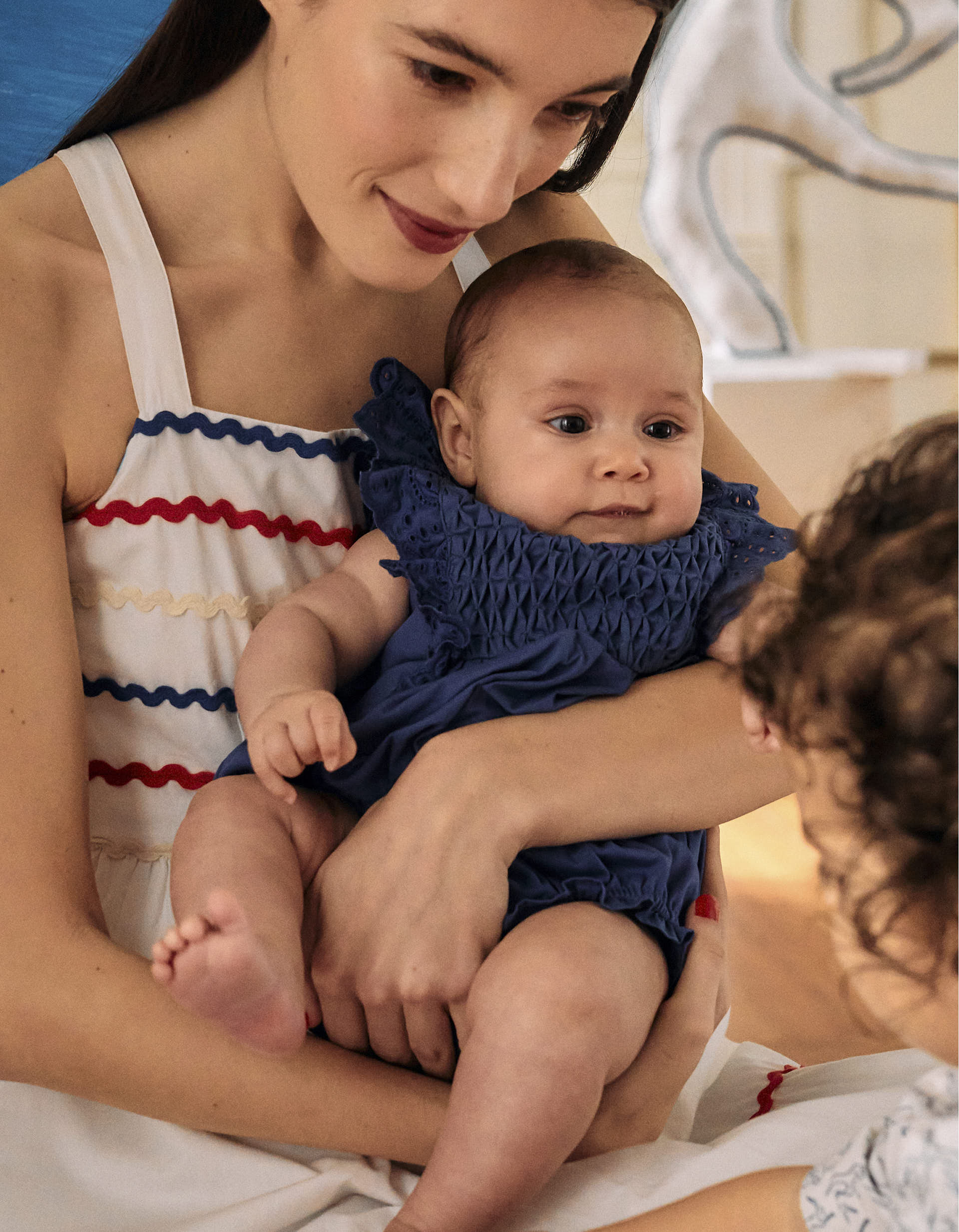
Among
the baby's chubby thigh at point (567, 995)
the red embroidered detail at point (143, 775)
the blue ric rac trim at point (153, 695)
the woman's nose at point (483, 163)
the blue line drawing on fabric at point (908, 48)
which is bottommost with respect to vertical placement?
the baby's chubby thigh at point (567, 995)

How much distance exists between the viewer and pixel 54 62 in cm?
108

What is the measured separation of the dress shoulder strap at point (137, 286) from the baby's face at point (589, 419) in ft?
0.88

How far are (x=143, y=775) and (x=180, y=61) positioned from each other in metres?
0.67

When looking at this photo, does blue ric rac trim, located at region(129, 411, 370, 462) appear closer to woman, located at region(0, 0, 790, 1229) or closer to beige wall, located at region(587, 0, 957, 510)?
woman, located at region(0, 0, 790, 1229)

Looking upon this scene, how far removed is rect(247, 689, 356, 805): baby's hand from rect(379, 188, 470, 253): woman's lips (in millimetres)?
379

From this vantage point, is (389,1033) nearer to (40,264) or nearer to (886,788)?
(886,788)

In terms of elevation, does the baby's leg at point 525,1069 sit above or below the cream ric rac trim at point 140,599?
below

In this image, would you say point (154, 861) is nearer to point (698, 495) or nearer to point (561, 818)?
point (561, 818)

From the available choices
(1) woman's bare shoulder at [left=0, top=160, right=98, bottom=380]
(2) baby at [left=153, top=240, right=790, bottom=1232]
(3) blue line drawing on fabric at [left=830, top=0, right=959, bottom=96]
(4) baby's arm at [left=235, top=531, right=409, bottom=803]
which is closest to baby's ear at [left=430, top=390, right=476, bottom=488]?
(2) baby at [left=153, top=240, right=790, bottom=1232]

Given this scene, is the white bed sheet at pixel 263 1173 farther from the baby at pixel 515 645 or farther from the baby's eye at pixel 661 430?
the baby's eye at pixel 661 430

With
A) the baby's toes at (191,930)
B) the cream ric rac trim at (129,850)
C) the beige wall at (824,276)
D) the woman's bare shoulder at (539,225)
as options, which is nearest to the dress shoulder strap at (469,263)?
the woman's bare shoulder at (539,225)

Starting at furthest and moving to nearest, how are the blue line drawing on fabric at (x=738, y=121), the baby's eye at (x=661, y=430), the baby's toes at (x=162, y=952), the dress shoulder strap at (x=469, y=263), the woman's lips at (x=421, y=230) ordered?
the blue line drawing on fabric at (x=738, y=121) → the dress shoulder strap at (x=469, y=263) → the baby's eye at (x=661, y=430) → the woman's lips at (x=421, y=230) → the baby's toes at (x=162, y=952)

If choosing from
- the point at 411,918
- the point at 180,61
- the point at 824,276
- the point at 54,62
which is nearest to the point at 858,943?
the point at 411,918

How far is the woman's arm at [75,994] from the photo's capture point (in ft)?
2.51
